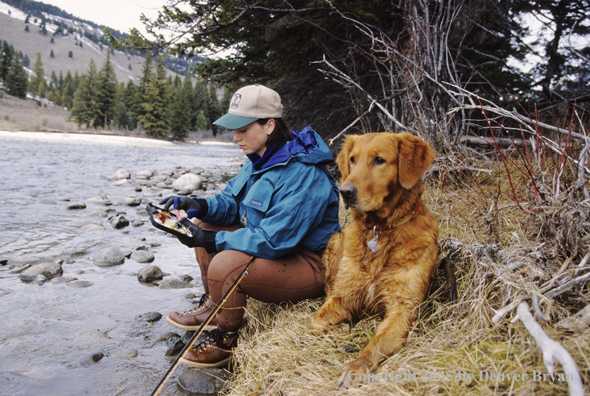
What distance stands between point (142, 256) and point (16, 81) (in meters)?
85.7

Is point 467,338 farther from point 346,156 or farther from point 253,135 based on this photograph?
point 253,135

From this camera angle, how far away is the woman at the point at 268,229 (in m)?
2.64

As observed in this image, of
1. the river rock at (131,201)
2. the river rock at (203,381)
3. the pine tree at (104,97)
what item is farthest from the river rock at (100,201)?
the pine tree at (104,97)

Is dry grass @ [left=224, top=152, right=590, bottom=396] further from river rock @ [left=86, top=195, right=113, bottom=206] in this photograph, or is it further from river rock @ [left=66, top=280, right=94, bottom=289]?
river rock @ [left=86, top=195, right=113, bottom=206]

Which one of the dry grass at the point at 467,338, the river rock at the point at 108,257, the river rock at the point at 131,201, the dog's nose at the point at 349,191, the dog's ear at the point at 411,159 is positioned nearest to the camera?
the dry grass at the point at 467,338

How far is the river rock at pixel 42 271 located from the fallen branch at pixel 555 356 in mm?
4854

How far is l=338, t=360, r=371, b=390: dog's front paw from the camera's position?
1826 mm

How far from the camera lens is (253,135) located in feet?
9.90

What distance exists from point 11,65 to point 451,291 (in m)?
92.7

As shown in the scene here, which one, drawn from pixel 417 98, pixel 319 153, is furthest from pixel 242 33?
pixel 319 153

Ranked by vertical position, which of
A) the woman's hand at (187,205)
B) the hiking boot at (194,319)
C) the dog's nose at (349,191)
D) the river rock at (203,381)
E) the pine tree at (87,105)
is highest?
the pine tree at (87,105)

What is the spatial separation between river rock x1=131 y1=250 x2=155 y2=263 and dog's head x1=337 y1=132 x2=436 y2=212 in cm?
370

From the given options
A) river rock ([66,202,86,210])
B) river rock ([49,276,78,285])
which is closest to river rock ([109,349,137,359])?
river rock ([49,276,78,285])

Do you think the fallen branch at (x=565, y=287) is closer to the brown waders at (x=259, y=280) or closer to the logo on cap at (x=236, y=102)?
the brown waders at (x=259, y=280)
